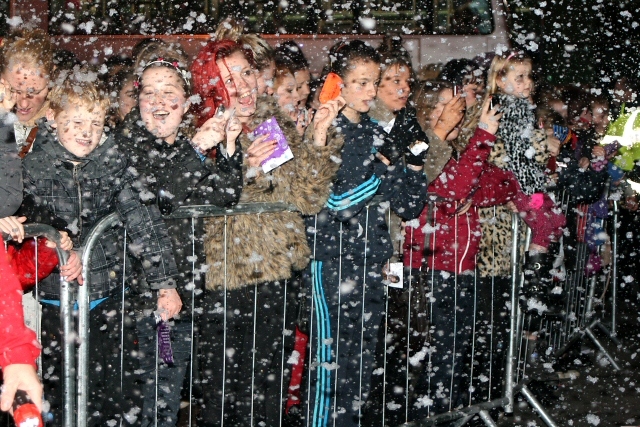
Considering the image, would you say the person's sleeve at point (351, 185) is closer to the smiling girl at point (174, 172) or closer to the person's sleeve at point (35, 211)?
the smiling girl at point (174, 172)

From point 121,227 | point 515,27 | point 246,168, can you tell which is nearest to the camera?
point 121,227

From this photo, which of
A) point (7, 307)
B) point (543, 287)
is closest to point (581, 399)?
point (543, 287)

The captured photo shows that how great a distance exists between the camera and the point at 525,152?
20.3 feet

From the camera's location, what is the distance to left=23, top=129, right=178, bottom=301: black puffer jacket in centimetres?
416

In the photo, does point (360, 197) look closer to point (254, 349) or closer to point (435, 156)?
point (435, 156)

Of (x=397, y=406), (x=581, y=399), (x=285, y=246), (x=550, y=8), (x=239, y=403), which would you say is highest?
(x=550, y=8)

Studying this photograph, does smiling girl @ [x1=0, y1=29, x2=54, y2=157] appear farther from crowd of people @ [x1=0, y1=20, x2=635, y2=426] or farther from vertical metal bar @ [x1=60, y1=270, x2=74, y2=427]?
vertical metal bar @ [x1=60, y1=270, x2=74, y2=427]

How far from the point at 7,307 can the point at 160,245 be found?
160cm

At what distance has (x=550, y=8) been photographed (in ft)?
56.9

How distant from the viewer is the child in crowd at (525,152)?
6078 millimetres

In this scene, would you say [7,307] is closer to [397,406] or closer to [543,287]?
[397,406]

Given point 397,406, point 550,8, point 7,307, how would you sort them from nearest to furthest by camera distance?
point 7,307
point 397,406
point 550,8

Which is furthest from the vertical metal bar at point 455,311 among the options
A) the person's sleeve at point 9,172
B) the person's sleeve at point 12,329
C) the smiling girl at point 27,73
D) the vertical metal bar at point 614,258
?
the vertical metal bar at point 614,258

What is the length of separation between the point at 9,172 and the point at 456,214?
3.05 metres
